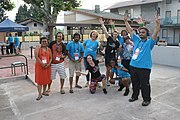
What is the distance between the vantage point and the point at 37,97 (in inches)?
179

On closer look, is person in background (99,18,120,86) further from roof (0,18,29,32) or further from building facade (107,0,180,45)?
building facade (107,0,180,45)

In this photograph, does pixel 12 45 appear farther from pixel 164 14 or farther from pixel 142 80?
pixel 164 14

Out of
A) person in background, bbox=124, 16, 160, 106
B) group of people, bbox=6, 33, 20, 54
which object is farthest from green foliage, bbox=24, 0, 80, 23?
person in background, bbox=124, 16, 160, 106

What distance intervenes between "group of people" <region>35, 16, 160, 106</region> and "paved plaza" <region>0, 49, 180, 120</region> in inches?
8.1

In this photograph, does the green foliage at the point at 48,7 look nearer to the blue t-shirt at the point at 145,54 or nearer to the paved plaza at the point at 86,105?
the paved plaza at the point at 86,105

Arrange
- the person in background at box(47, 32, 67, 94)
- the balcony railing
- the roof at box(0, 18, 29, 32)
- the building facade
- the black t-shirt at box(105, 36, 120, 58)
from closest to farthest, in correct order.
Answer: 1. the person in background at box(47, 32, 67, 94)
2. the black t-shirt at box(105, 36, 120, 58)
3. the roof at box(0, 18, 29, 32)
4. the balcony railing
5. the building facade

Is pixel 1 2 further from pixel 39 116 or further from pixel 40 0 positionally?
pixel 39 116

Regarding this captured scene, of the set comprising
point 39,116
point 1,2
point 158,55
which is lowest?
point 39,116

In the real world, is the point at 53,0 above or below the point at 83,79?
above

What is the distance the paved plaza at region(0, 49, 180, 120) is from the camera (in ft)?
11.5

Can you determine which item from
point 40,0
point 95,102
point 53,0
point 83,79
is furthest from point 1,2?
point 95,102

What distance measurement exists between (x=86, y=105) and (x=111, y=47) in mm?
1653

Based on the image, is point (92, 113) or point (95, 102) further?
point (95, 102)

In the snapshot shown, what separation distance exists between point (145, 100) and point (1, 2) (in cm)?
1297
